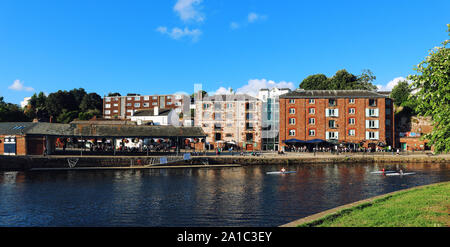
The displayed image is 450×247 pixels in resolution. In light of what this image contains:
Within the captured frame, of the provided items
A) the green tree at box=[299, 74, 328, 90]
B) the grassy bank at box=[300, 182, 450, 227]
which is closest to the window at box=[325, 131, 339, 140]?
the green tree at box=[299, 74, 328, 90]

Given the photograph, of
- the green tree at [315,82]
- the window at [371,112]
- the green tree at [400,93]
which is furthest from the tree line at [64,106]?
the green tree at [400,93]

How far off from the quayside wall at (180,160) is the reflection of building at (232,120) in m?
20.0

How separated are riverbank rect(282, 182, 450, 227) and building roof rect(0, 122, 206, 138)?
49279 mm

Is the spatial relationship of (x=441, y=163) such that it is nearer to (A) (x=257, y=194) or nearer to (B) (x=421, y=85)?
(A) (x=257, y=194)

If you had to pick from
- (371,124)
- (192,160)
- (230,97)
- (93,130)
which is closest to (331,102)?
(371,124)

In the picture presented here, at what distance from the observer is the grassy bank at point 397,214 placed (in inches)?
626

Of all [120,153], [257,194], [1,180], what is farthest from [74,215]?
[120,153]

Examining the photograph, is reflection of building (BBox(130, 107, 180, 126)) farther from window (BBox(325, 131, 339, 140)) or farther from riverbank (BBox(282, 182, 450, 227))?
riverbank (BBox(282, 182, 450, 227))

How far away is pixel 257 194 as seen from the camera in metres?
37.2

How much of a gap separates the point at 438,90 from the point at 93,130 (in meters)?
59.6

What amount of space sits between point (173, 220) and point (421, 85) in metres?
21.6

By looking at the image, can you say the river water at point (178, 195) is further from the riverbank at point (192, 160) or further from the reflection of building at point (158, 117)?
the reflection of building at point (158, 117)

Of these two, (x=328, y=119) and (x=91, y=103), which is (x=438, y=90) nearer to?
(x=328, y=119)

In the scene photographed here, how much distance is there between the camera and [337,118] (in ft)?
285
